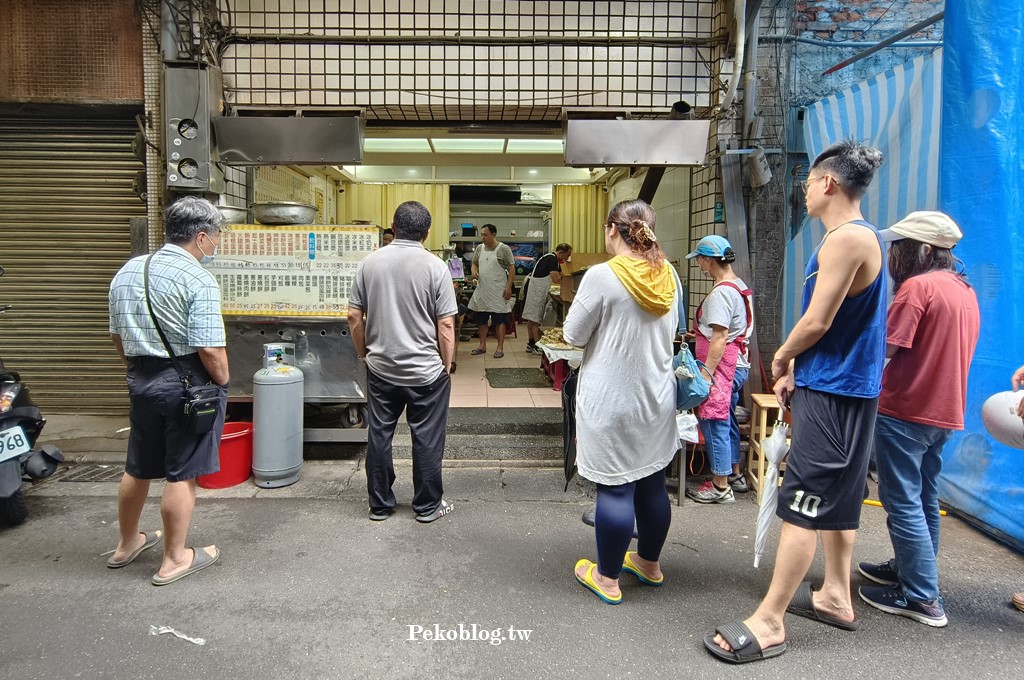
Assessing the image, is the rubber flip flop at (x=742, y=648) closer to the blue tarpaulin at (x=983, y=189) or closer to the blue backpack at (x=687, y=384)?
the blue backpack at (x=687, y=384)

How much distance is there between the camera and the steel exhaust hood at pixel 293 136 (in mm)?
5164

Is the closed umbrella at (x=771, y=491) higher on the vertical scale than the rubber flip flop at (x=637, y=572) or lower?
higher

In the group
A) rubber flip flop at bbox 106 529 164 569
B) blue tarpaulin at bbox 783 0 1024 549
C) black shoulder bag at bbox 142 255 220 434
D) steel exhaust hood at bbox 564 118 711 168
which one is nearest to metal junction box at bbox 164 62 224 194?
black shoulder bag at bbox 142 255 220 434

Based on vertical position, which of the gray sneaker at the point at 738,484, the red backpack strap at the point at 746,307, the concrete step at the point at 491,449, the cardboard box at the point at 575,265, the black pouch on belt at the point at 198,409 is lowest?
the gray sneaker at the point at 738,484

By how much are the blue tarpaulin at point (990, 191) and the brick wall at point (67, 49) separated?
20.6 ft

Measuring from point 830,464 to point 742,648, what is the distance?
856mm

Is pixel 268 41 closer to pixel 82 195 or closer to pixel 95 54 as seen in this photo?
pixel 95 54

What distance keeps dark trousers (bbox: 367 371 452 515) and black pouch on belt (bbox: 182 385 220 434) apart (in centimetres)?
106

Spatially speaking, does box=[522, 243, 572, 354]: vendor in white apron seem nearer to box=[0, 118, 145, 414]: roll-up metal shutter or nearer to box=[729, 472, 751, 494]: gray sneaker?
box=[729, 472, 751, 494]: gray sneaker

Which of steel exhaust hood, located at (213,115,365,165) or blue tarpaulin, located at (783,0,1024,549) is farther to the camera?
steel exhaust hood, located at (213,115,365,165)

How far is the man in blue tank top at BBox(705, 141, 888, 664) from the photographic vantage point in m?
2.57

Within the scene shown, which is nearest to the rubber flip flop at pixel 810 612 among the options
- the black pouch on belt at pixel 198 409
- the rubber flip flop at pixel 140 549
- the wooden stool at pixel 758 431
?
the wooden stool at pixel 758 431

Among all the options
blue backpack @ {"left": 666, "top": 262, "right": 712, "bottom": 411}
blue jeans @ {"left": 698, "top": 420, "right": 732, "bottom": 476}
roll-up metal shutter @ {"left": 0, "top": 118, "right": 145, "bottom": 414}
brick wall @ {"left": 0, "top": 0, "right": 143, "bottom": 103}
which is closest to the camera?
blue backpack @ {"left": 666, "top": 262, "right": 712, "bottom": 411}

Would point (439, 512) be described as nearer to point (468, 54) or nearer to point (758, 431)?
point (758, 431)
